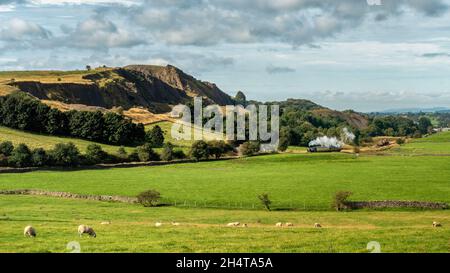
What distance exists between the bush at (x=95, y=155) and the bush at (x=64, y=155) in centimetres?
520

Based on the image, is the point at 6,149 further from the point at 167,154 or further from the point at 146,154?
the point at 167,154

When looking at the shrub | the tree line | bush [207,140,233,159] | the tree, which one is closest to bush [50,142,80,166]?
the tree line

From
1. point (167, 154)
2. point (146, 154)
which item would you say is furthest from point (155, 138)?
point (146, 154)

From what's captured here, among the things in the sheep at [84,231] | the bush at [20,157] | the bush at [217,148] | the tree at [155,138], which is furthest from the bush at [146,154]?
the sheep at [84,231]

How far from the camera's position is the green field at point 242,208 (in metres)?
27.2

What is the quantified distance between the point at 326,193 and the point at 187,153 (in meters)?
73.3

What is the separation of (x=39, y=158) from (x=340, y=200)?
2820 inches

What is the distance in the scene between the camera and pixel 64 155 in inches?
4584

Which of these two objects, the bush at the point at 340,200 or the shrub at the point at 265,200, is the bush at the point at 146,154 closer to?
the shrub at the point at 265,200

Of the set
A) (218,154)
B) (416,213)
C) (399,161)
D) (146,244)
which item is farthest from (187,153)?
(146,244)

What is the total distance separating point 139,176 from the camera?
342ft

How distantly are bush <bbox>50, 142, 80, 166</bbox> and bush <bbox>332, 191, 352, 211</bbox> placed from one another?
69009 millimetres
